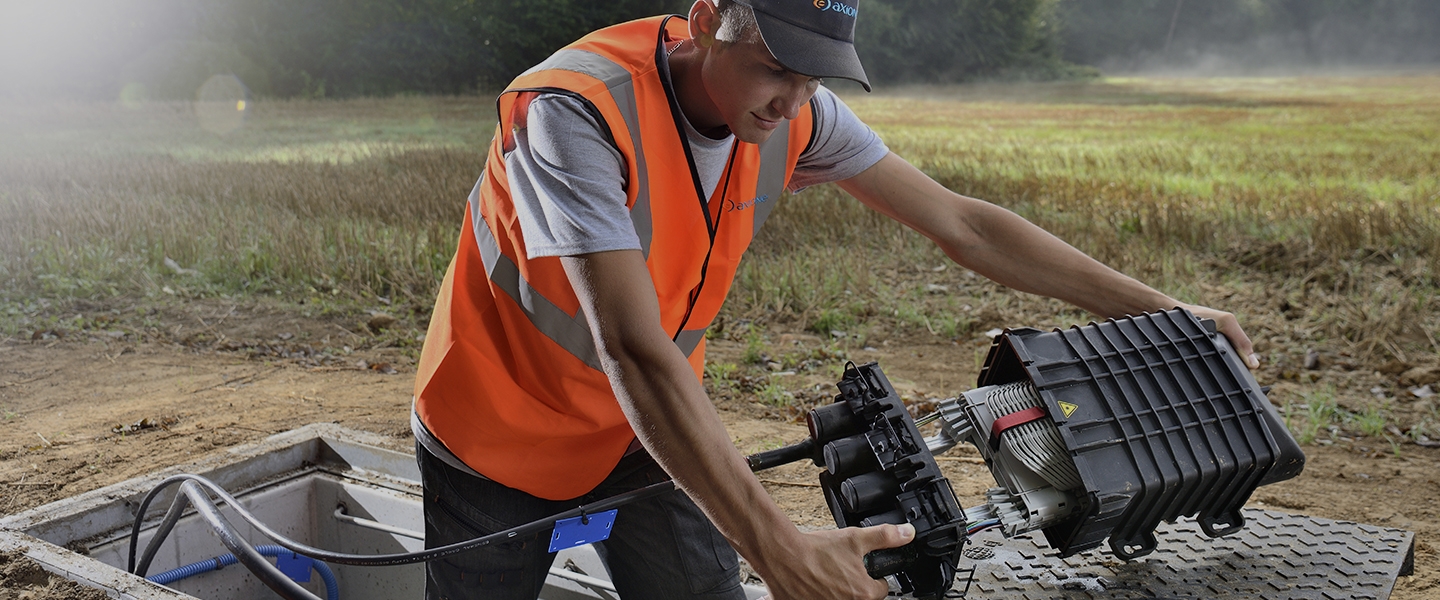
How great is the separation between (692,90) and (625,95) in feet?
0.47

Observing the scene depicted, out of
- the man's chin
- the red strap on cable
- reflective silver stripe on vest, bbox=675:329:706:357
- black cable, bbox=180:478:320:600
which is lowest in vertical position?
black cable, bbox=180:478:320:600

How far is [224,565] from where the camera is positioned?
299cm

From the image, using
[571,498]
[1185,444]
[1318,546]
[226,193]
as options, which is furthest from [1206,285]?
[226,193]

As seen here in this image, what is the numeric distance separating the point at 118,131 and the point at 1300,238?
619 inches

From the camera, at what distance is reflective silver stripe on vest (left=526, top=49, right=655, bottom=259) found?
4.91 feet

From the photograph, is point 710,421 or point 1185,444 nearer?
point 710,421

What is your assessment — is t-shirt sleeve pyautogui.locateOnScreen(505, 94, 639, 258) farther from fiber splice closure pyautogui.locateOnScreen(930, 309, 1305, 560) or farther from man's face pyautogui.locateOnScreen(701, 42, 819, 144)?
fiber splice closure pyautogui.locateOnScreen(930, 309, 1305, 560)

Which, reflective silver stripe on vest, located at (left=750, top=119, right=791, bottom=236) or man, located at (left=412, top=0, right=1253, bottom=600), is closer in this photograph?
man, located at (left=412, top=0, right=1253, bottom=600)

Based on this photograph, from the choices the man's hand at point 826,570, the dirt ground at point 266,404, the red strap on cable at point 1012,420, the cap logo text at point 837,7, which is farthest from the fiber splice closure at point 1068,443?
the dirt ground at point 266,404

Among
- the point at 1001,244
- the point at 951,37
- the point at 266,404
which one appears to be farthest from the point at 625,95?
the point at 951,37

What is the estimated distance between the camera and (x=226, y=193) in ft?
31.7

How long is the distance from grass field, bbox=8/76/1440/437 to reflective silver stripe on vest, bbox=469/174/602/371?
374cm

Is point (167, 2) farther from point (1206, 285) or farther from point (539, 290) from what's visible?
point (539, 290)

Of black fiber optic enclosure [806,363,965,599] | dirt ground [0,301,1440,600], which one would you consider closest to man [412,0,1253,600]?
black fiber optic enclosure [806,363,965,599]
